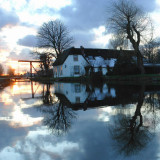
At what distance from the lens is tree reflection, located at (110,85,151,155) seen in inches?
134

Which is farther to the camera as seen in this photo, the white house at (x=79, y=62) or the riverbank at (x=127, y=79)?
the white house at (x=79, y=62)

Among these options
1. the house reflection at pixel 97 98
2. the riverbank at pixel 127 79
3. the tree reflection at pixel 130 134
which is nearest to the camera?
the tree reflection at pixel 130 134

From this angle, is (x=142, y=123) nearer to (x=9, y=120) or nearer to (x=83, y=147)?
(x=83, y=147)

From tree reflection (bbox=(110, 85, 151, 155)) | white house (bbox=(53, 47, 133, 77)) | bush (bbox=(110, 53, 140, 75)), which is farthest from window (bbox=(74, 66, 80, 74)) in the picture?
tree reflection (bbox=(110, 85, 151, 155))

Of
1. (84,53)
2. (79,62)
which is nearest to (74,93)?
(79,62)

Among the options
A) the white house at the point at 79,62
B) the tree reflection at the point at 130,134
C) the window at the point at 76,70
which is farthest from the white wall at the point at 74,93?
the window at the point at 76,70

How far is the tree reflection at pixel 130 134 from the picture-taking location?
340cm

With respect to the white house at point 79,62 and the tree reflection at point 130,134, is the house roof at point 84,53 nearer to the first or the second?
the white house at point 79,62

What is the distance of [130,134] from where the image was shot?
4.02m

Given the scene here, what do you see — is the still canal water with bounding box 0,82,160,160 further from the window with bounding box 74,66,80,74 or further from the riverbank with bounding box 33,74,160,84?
the window with bounding box 74,66,80,74

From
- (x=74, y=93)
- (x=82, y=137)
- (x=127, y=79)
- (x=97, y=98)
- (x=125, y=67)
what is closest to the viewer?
(x=82, y=137)

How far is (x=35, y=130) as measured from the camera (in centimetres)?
463

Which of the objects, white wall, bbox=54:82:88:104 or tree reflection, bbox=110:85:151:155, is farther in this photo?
white wall, bbox=54:82:88:104

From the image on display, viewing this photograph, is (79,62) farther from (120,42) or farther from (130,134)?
(130,134)
